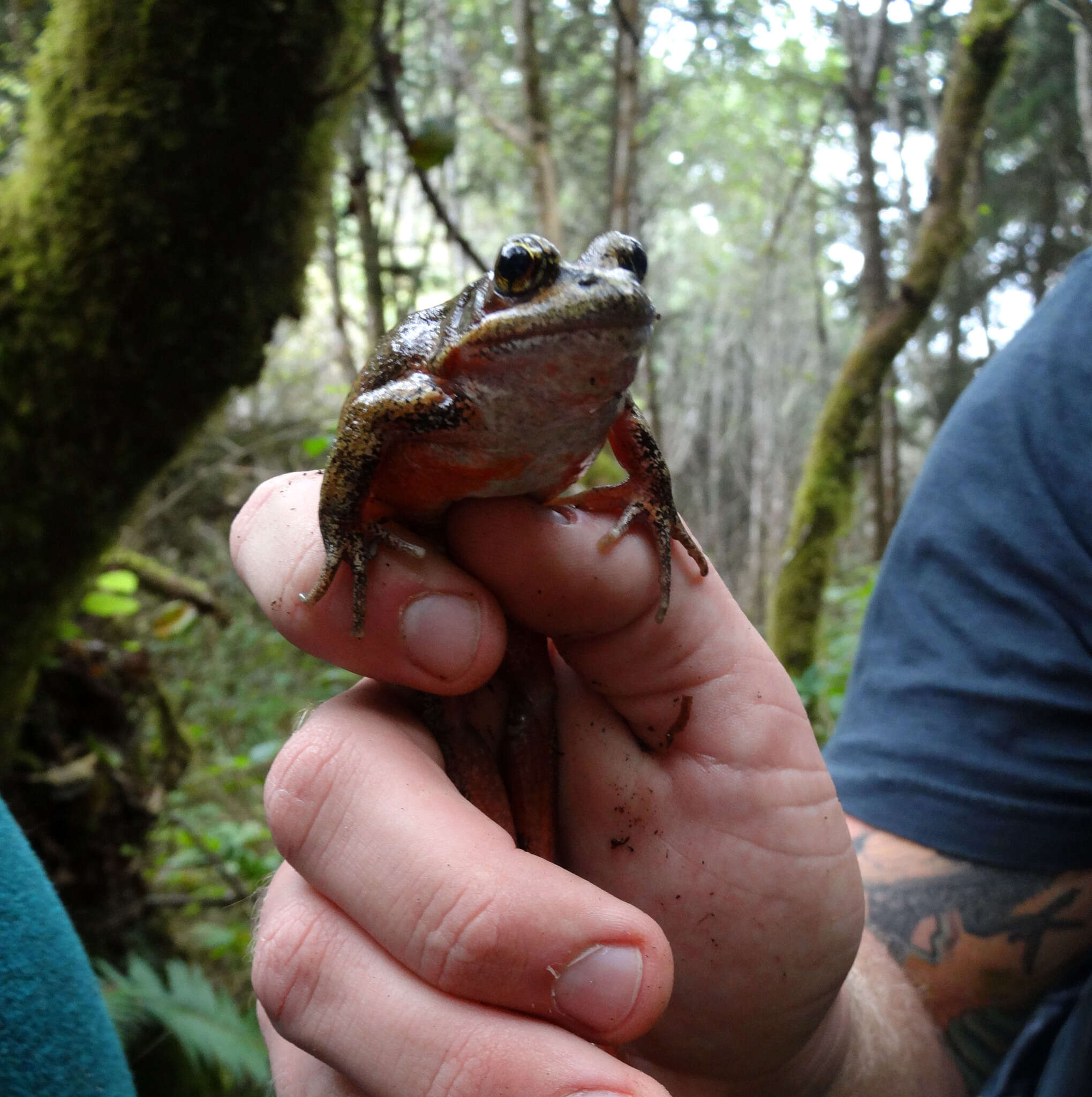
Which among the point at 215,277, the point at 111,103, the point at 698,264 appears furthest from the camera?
the point at 698,264

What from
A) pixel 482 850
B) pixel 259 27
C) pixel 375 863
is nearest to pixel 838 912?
pixel 482 850

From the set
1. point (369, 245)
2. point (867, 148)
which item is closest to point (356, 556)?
point (369, 245)

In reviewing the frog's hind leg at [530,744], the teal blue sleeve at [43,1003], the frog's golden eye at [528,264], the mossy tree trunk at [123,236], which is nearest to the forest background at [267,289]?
the mossy tree trunk at [123,236]

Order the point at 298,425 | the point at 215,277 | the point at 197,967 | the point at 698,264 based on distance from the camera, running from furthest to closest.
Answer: the point at 698,264, the point at 298,425, the point at 197,967, the point at 215,277

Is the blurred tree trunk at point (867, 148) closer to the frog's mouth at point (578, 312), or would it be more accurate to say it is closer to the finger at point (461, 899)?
the frog's mouth at point (578, 312)

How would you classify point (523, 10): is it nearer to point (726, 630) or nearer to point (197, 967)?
point (726, 630)

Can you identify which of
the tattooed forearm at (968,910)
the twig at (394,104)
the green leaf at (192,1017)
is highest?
the twig at (394,104)

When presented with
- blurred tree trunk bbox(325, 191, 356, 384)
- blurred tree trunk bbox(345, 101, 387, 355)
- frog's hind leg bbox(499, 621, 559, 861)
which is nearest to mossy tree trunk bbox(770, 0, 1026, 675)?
blurred tree trunk bbox(345, 101, 387, 355)
